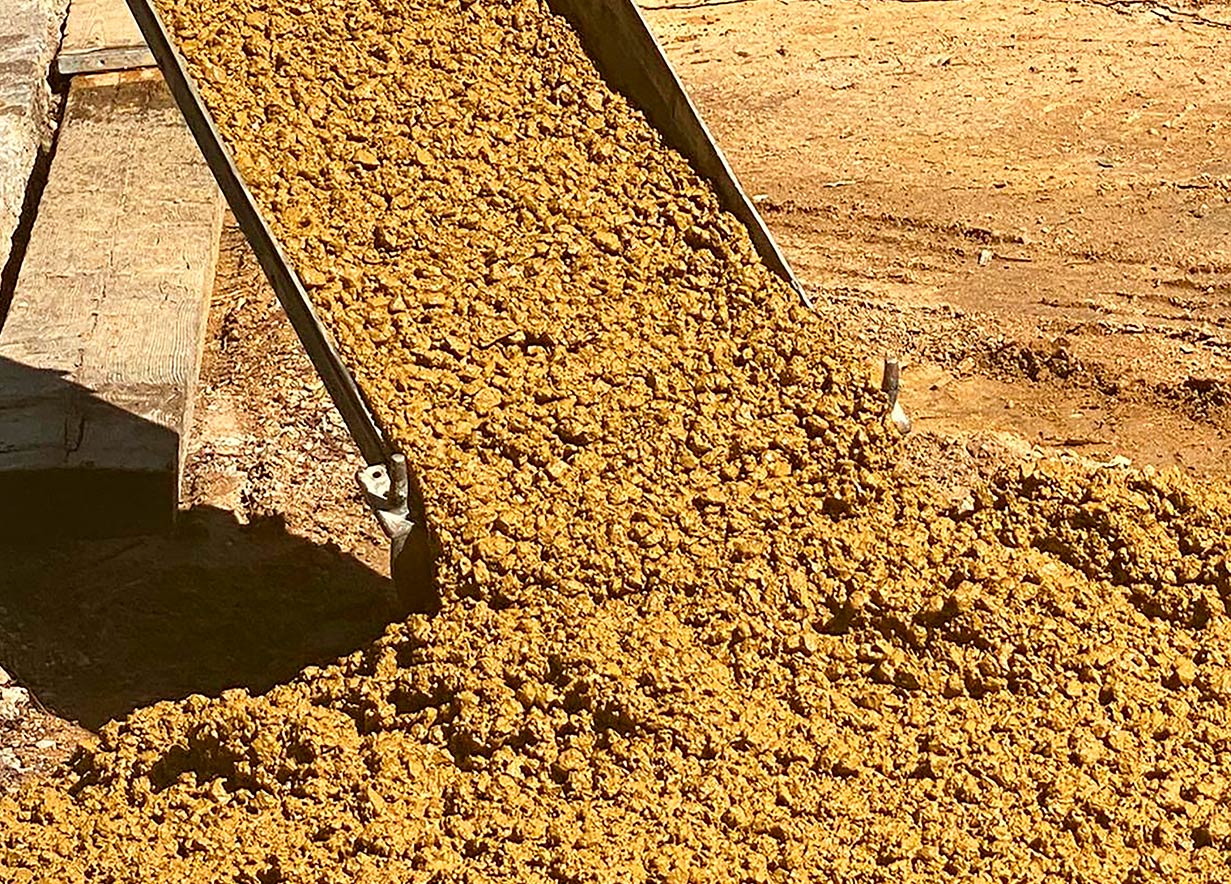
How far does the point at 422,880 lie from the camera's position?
271cm

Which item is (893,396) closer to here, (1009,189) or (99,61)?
(1009,189)

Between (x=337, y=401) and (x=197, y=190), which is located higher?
(x=337, y=401)

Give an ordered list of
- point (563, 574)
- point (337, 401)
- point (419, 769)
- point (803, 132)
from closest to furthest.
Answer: point (419, 769), point (563, 574), point (337, 401), point (803, 132)

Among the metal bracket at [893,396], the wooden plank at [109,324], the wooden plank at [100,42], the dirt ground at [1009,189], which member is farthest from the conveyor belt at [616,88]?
the wooden plank at [100,42]

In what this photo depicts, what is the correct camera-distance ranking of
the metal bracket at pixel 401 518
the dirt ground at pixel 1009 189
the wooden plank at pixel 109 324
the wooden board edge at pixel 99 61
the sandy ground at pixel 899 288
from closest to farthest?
the metal bracket at pixel 401 518
the sandy ground at pixel 899 288
the wooden plank at pixel 109 324
the dirt ground at pixel 1009 189
the wooden board edge at pixel 99 61

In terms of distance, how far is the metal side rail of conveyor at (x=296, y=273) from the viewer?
3.40 metres

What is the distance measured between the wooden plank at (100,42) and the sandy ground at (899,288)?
1.31 meters

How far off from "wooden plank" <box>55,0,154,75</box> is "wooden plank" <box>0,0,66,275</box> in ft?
0.23

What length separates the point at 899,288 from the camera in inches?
215

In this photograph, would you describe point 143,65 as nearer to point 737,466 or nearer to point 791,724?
point 737,466

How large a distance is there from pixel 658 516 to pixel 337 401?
2.60 feet

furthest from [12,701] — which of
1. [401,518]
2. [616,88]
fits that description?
[616,88]

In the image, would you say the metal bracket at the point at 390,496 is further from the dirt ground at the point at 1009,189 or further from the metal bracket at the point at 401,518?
the dirt ground at the point at 1009,189

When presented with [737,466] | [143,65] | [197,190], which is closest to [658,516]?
[737,466]
